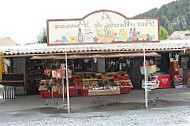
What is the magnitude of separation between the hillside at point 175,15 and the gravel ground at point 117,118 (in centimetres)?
6751

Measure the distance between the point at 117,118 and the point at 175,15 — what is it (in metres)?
80.1

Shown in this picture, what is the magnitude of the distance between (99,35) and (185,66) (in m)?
8.74

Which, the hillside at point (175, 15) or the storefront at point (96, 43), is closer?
the storefront at point (96, 43)

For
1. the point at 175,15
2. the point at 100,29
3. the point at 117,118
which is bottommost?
the point at 117,118

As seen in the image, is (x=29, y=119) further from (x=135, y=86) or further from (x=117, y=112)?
(x=135, y=86)

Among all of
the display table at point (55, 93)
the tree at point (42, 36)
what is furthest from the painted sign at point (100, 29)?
the tree at point (42, 36)

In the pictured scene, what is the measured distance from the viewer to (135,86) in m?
13.3

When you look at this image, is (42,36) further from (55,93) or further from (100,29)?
(100,29)

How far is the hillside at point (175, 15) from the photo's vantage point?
7053cm

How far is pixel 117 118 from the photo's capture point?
22.9 ft

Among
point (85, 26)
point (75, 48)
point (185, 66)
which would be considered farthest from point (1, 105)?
point (185, 66)

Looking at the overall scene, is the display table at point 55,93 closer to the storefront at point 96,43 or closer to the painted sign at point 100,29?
the storefront at point 96,43

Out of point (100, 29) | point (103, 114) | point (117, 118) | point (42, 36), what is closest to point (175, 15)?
point (42, 36)

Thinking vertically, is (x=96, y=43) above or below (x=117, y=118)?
above
